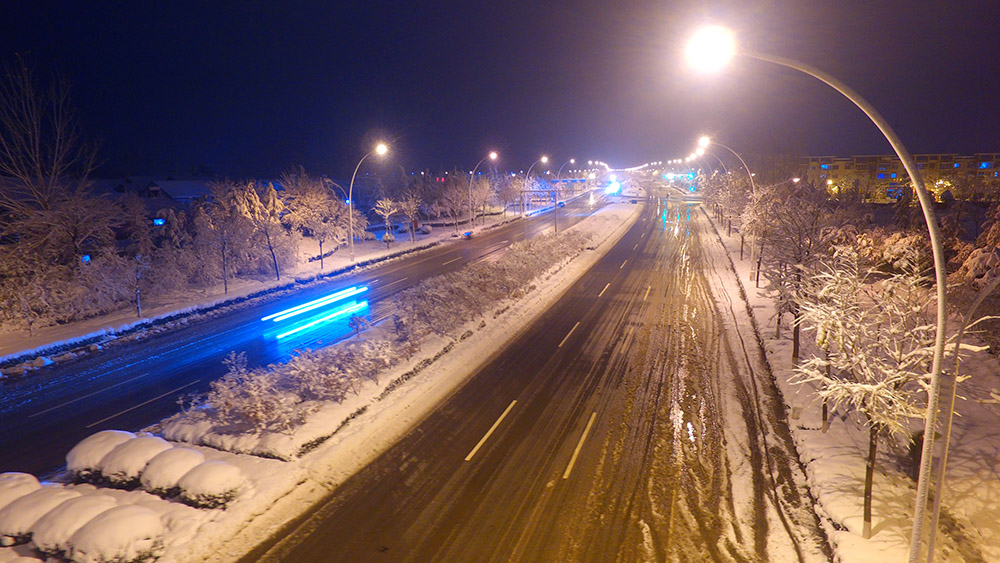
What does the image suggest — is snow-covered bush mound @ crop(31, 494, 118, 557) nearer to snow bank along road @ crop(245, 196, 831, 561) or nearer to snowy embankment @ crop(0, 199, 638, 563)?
snowy embankment @ crop(0, 199, 638, 563)

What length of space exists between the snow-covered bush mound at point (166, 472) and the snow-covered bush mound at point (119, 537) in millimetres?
1140

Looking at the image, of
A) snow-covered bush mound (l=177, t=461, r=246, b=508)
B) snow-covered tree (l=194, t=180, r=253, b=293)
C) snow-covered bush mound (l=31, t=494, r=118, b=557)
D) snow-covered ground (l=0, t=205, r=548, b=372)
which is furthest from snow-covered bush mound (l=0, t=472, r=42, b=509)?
snow-covered tree (l=194, t=180, r=253, b=293)

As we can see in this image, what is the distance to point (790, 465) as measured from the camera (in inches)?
449

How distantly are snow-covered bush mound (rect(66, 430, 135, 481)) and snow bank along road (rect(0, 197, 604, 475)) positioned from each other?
172 centimetres

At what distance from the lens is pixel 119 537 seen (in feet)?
26.8

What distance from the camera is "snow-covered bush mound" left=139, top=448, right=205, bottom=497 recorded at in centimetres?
998

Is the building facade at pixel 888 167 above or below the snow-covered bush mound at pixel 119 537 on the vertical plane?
above

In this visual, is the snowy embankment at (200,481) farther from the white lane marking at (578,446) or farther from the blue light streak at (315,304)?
the blue light streak at (315,304)

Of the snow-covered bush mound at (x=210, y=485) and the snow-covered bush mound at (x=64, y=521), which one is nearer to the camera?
the snow-covered bush mound at (x=64, y=521)

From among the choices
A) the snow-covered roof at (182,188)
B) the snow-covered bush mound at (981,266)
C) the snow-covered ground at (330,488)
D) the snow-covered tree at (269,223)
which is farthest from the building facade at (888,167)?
the snow-covered roof at (182,188)

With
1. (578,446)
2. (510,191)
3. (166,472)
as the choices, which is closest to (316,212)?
(166,472)

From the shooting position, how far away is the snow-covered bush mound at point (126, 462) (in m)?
10.2

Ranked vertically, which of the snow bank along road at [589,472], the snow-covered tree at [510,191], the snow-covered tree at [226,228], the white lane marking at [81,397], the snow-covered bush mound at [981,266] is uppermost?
the snow-covered tree at [510,191]

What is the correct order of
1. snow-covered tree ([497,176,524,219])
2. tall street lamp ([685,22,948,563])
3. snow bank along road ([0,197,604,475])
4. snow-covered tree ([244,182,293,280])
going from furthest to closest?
snow-covered tree ([497,176,524,219])
snow-covered tree ([244,182,293,280])
snow bank along road ([0,197,604,475])
tall street lamp ([685,22,948,563])
